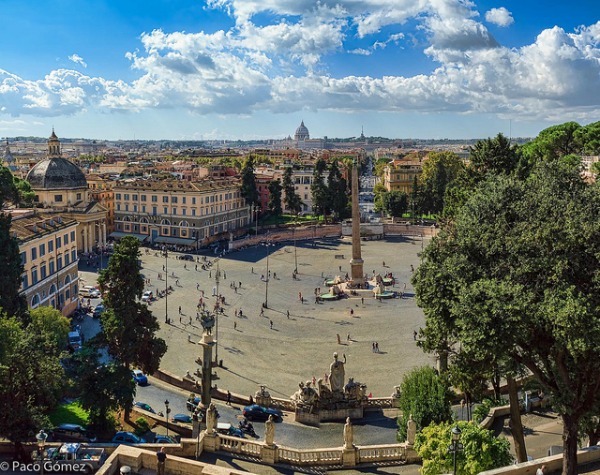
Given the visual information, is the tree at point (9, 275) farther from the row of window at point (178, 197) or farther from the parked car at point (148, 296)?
the row of window at point (178, 197)

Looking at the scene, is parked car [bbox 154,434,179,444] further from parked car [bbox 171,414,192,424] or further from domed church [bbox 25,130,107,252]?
domed church [bbox 25,130,107,252]

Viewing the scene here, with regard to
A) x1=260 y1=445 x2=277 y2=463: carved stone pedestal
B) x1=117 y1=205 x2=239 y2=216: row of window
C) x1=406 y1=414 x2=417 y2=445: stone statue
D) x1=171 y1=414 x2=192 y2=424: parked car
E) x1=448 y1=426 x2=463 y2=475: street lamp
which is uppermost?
x1=117 y1=205 x2=239 y2=216: row of window

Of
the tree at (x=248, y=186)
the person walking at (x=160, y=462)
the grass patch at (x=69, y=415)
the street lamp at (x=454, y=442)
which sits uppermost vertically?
the tree at (x=248, y=186)

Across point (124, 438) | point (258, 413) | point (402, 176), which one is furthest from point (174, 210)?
point (124, 438)

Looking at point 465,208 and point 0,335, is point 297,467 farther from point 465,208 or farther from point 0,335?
point 0,335

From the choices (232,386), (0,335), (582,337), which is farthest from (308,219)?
(582,337)

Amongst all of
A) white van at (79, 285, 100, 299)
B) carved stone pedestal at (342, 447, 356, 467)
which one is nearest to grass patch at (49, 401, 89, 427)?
carved stone pedestal at (342, 447, 356, 467)

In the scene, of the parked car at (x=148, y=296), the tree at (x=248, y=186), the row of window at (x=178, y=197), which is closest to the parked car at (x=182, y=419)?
the parked car at (x=148, y=296)
